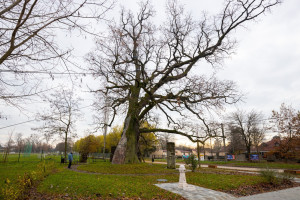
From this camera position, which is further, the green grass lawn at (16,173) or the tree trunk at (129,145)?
the tree trunk at (129,145)

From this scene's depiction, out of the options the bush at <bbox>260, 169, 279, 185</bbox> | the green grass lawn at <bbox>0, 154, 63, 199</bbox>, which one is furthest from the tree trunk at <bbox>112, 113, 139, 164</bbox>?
the bush at <bbox>260, 169, 279, 185</bbox>

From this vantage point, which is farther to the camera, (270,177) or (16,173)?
(16,173)

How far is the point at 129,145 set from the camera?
54.3 ft

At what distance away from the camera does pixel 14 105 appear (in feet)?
A: 10.5

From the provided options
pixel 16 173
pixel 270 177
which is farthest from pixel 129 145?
pixel 270 177

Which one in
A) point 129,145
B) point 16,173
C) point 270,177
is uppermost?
Result: point 129,145

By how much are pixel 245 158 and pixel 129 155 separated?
3138 centimetres

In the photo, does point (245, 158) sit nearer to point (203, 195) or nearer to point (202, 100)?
point (202, 100)

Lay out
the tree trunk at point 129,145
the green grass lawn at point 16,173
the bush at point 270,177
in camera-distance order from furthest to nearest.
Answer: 1. the tree trunk at point 129,145
2. the bush at point 270,177
3. the green grass lawn at point 16,173

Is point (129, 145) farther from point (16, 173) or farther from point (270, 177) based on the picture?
point (270, 177)

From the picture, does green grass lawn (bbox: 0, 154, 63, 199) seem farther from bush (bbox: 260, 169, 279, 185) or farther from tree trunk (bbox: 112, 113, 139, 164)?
bush (bbox: 260, 169, 279, 185)

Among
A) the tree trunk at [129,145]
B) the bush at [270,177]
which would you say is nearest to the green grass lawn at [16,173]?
the tree trunk at [129,145]

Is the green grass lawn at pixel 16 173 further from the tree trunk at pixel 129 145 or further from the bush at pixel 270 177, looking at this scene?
the bush at pixel 270 177

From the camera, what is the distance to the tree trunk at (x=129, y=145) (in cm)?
1605
